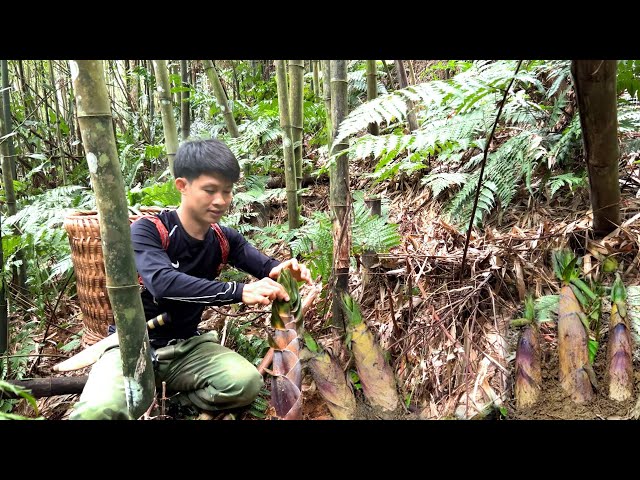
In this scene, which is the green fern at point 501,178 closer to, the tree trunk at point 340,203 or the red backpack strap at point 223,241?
the tree trunk at point 340,203

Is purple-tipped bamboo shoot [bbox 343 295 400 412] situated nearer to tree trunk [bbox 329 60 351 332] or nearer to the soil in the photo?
tree trunk [bbox 329 60 351 332]

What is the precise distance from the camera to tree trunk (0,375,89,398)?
1912mm

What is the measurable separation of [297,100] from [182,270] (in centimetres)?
147

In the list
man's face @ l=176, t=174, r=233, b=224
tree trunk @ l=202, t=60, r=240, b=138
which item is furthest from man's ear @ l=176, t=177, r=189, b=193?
tree trunk @ l=202, t=60, r=240, b=138

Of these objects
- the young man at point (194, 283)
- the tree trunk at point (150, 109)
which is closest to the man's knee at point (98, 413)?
the young man at point (194, 283)

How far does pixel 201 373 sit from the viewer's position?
2.05 metres

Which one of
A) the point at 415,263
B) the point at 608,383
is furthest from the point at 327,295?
the point at 608,383

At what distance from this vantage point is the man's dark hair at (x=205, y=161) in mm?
1825

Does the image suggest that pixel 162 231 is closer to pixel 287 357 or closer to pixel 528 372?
pixel 287 357

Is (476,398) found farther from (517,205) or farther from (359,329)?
(517,205)

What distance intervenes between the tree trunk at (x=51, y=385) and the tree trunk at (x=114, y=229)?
756 mm

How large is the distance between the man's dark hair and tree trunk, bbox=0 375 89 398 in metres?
0.94

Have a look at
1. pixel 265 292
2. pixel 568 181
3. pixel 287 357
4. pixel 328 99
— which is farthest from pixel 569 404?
pixel 328 99

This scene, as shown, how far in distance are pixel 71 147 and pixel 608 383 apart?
541cm
